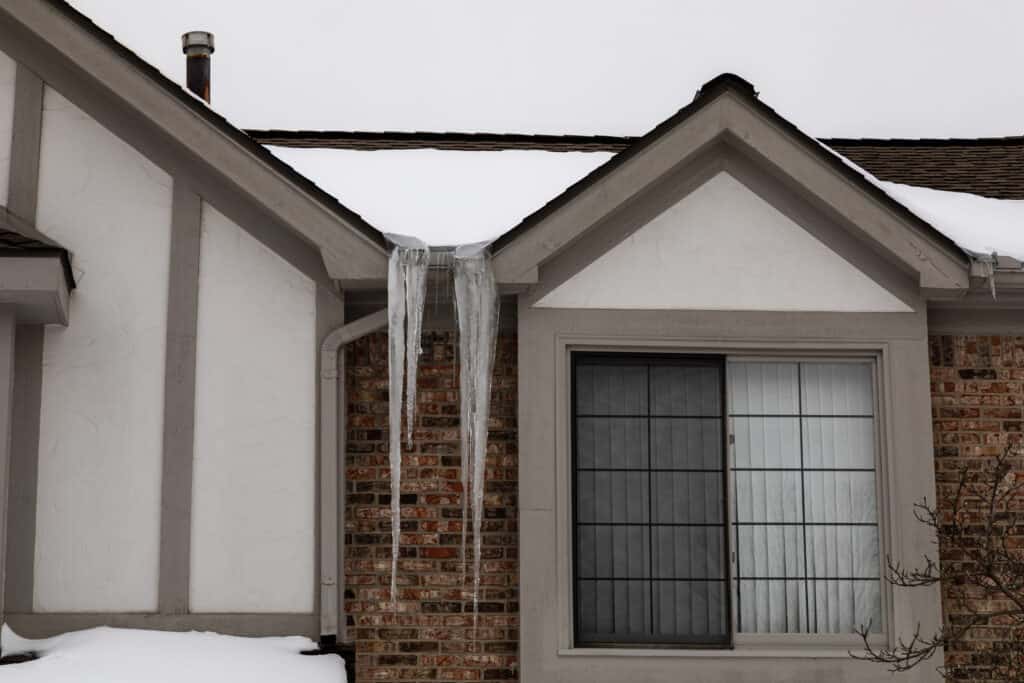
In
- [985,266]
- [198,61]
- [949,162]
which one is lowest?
[985,266]

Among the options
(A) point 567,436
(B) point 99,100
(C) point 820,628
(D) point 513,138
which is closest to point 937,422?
(C) point 820,628

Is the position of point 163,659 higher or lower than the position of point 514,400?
lower

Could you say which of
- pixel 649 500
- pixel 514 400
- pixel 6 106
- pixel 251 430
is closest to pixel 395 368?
pixel 514 400

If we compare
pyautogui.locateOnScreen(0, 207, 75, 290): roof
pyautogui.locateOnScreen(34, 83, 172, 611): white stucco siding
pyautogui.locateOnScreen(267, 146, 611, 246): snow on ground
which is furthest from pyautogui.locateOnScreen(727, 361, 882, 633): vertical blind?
pyautogui.locateOnScreen(0, 207, 75, 290): roof

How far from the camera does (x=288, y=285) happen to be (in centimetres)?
754

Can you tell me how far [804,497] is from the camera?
25.1 feet

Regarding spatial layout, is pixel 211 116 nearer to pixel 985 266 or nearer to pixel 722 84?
pixel 722 84

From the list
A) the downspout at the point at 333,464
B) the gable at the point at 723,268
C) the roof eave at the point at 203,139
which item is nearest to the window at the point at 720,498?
the gable at the point at 723,268

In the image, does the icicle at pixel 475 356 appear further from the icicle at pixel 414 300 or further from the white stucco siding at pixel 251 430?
the white stucco siding at pixel 251 430

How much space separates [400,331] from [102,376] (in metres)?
1.72

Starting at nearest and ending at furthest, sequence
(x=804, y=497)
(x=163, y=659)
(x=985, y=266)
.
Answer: (x=163, y=659) < (x=985, y=266) < (x=804, y=497)

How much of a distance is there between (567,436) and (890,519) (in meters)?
1.91

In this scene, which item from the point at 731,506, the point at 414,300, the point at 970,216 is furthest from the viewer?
the point at 970,216

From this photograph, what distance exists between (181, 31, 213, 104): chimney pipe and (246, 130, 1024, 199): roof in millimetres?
559
